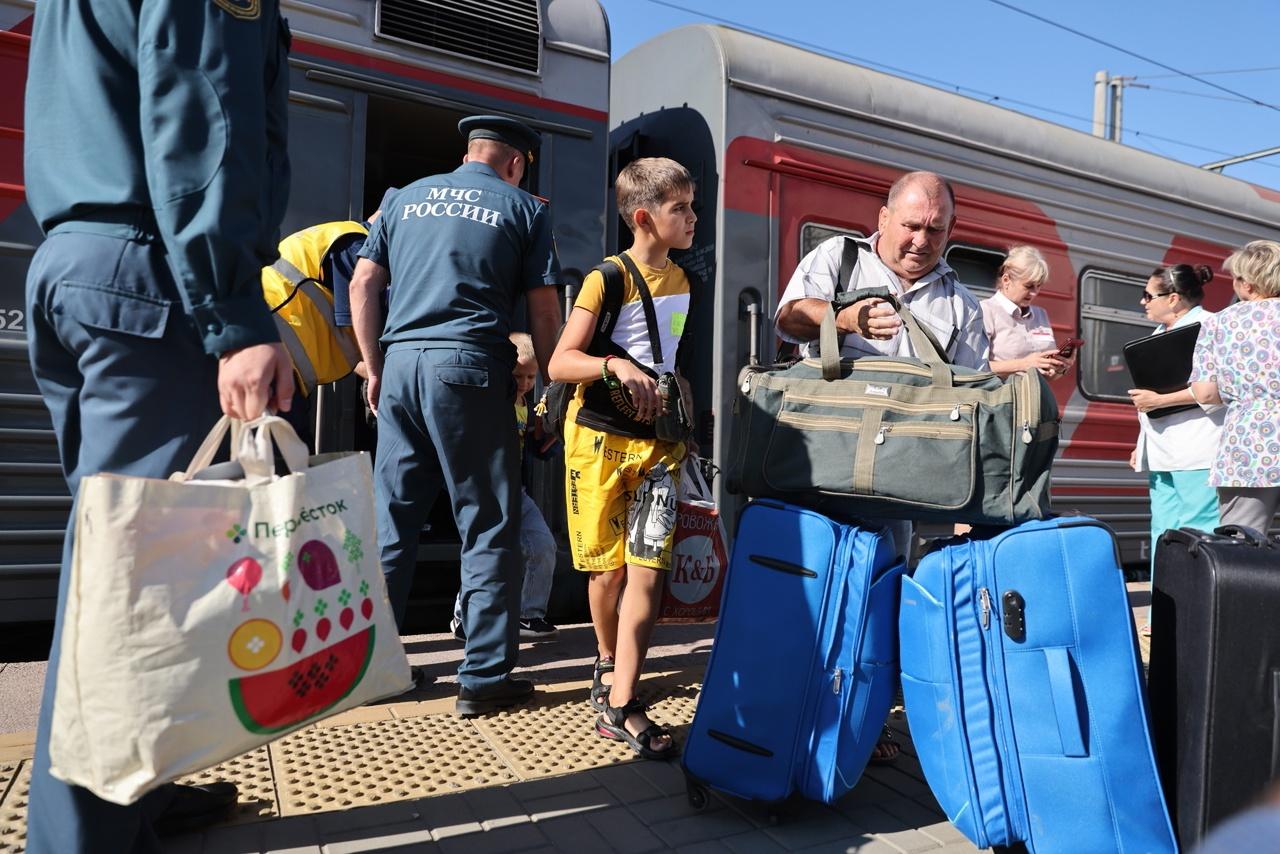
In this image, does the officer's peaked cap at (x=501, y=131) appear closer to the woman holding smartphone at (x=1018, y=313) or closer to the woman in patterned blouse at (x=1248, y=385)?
the woman holding smartphone at (x=1018, y=313)

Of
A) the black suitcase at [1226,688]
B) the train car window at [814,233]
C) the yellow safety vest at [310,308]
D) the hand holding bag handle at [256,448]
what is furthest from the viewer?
the train car window at [814,233]

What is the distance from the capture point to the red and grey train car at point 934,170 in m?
4.01

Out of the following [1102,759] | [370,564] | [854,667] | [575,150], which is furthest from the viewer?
[575,150]

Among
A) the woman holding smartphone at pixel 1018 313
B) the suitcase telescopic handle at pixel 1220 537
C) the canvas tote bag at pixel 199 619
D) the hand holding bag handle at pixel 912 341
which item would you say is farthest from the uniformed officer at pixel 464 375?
the woman holding smartphone at pixel 1018 313

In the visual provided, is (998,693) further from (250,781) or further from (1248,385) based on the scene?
(1248,385)

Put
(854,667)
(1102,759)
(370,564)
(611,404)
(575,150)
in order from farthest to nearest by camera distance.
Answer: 1. (575,150)
2. (611,404)
3. (854,667)
4. (1102,759)
5. (370,564)

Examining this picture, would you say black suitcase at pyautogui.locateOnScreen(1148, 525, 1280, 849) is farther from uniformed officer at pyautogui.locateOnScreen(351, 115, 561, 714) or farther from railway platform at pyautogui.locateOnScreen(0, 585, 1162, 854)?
uniformed officer at pyautogui.locateOnScreen(351, 115, 561, 714)

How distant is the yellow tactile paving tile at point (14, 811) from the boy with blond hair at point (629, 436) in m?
1.40

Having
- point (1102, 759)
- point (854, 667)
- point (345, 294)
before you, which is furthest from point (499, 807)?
point (345, 294)

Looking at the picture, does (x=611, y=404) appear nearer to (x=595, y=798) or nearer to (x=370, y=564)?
(x=595, y=798)

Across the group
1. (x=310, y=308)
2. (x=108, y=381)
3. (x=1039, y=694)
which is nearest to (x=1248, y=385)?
(x=1039, y=694)

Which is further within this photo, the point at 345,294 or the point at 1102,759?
the point at 345,294

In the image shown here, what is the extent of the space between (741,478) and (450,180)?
136 centimetres

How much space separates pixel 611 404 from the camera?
267cm
